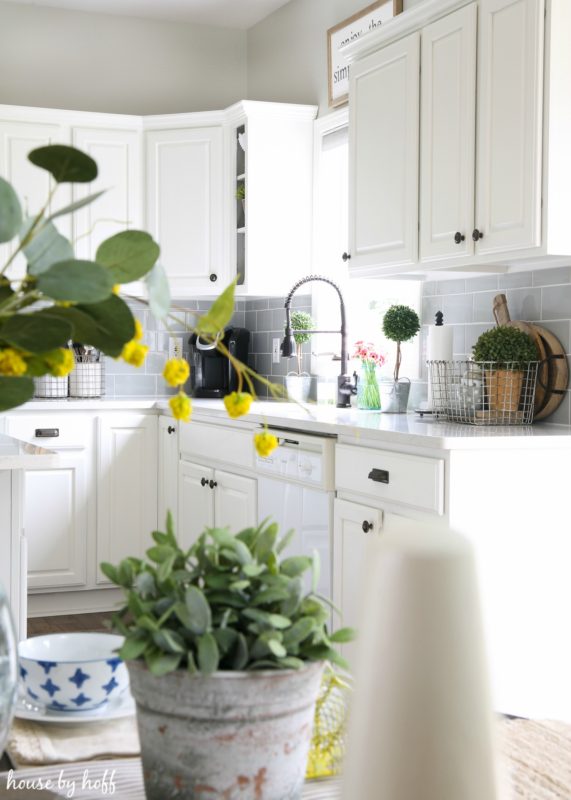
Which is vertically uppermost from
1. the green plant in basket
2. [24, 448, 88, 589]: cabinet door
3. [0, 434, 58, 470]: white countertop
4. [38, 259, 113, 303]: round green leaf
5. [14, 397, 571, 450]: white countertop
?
[38, 259, 113, 303]: round green leaf

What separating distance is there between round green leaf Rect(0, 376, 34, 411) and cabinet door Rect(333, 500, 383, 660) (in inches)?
90.3

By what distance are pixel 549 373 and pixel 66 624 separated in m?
2.52

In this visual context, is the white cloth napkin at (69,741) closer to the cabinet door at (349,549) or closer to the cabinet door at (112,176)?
the cabinet door at (349,549)

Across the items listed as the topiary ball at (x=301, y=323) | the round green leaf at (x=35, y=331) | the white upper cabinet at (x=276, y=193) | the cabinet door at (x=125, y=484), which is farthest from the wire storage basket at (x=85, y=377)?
the round green leaf at (x=35, y=331)

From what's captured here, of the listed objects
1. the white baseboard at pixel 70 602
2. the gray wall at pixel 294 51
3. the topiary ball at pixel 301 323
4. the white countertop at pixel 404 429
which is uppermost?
the gray wall at pixel 294 51

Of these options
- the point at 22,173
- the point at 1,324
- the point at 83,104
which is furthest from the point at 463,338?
the point at 1,324

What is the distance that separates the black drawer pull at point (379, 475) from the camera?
2875 mm

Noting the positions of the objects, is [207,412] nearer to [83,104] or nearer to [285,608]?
[83,104]

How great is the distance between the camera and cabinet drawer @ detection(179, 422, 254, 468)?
3.86 meters

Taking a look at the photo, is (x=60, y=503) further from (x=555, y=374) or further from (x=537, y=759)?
(x=537, y=759)

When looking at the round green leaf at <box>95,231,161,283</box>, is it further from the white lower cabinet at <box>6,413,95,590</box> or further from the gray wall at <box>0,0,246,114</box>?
the gray wall at <box>0,0,246,114</box>

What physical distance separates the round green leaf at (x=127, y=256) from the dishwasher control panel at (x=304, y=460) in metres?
2.51

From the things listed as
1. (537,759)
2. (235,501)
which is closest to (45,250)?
(537,759)

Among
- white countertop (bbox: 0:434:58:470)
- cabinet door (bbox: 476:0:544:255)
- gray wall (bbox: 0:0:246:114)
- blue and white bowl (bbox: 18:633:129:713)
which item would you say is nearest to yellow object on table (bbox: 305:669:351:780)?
blue and white bowl (bbox: 18:633:129:713)
